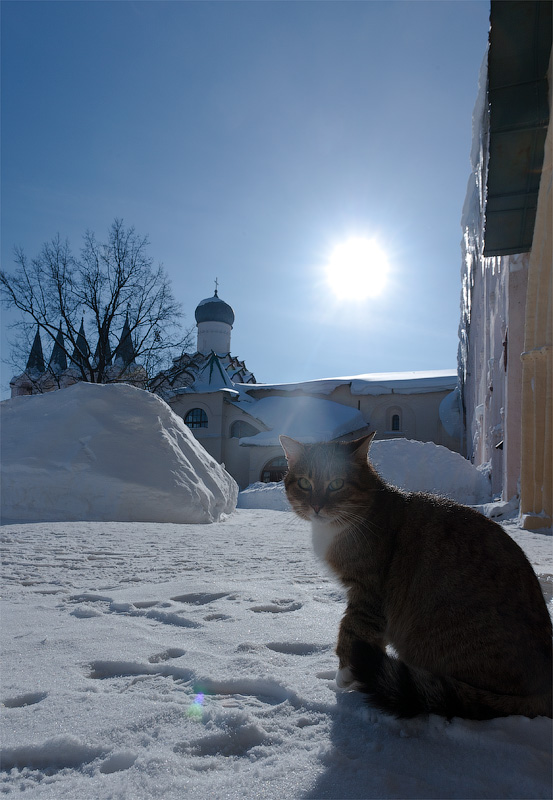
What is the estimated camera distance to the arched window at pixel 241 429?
26.1m

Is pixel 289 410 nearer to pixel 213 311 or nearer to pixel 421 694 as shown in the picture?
pixel 213 311

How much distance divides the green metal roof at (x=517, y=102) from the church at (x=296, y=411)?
56.5ft

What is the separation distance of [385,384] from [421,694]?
25.8 metres

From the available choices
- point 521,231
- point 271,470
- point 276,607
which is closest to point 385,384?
point 271,470

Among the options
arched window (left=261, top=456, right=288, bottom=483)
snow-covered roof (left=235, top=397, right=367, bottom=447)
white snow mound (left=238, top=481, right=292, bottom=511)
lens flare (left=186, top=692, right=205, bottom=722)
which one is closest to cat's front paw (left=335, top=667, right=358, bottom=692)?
lens flare (left=186, top=692, right=205, bottom=722)

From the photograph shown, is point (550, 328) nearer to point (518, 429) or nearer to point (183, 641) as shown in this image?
point (518, 429)

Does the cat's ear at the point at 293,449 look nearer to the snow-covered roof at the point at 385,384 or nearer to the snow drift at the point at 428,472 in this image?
the snow drift at the point at 428,472

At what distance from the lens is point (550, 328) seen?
625 centimetres

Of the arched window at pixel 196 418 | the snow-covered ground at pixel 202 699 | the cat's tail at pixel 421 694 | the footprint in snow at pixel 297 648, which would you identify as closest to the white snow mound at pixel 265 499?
the snow-covered ground at pixel 202 699

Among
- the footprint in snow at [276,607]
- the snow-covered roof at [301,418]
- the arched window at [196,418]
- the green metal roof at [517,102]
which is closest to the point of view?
the footprint in snow at [276,607]

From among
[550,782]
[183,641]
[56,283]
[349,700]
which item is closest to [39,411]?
[183,641]

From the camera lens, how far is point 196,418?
26.8 metres

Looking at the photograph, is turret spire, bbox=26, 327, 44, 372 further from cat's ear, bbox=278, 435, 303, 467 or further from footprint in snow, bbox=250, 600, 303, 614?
cat's ear, bbox=278, 435, 303, 467

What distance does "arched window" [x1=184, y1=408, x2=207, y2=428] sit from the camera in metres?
26.6
